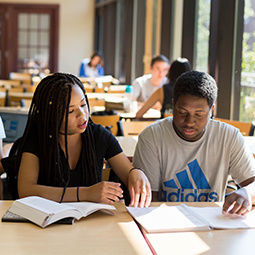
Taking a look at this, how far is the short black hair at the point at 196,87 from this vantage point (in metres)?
2.08

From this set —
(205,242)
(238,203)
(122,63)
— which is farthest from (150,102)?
(122,63)

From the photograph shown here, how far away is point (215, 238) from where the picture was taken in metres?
1.54

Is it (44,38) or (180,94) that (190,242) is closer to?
(180,94)

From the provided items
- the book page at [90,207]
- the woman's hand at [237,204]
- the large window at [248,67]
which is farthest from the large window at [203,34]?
the book page at [90,207]

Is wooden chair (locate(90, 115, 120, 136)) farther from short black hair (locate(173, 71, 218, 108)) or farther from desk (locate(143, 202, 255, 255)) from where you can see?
desk (locate(143, 202, 255, 255))

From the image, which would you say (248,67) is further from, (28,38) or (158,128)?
(28,38)

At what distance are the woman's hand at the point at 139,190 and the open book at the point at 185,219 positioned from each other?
3cm

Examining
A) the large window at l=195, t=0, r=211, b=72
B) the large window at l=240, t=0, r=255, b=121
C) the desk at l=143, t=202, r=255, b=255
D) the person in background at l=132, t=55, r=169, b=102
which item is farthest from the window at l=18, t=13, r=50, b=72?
the desk at l=143, t=202, r=255, b=255

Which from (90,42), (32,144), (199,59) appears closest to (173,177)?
(32,144)

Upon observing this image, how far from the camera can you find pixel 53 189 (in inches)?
73.1

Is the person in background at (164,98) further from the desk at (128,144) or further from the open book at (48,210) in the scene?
the open book at (48,210)

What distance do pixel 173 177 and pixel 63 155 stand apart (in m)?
0.51

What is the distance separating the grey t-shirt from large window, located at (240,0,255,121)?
7.07 feet

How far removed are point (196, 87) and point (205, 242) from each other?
2.60 ft
